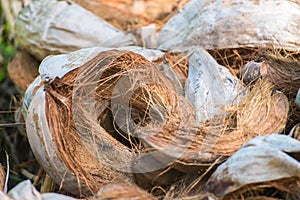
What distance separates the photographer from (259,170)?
0.56 m

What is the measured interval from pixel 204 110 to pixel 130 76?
0.10 meters

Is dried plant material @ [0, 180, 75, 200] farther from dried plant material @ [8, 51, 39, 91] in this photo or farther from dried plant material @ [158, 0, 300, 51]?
dried plant material @ [8, 51, 39, 91]

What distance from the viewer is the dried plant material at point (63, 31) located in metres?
1.07

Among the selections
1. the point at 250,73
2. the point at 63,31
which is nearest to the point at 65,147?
the point at 250,73

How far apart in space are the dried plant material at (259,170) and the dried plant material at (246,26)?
0.91ft

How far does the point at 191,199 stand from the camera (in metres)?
0.59

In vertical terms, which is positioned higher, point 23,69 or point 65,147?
point 65,147

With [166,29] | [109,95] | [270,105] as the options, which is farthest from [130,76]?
[166,29]

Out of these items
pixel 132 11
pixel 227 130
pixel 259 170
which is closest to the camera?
pixel 259 170

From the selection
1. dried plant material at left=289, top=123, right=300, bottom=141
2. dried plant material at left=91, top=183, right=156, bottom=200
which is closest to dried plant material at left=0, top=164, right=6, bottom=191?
dried plant material at left=91, top=183, right=156, bottom=200

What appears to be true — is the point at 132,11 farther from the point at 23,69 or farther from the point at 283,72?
the point at 283,72

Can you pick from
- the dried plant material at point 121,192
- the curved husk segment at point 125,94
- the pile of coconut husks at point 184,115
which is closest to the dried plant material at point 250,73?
the pile of coconut husks at point 184,115

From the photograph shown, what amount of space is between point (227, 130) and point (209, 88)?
0.08 m

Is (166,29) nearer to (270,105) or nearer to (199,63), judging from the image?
(199,63)
